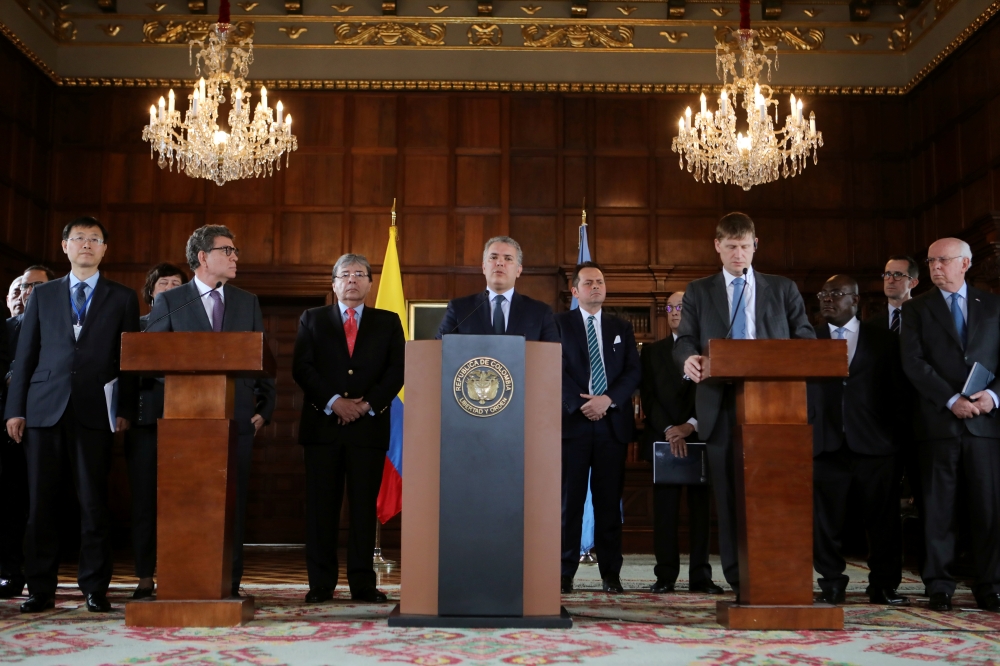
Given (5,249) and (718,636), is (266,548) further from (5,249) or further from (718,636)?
(718,636)

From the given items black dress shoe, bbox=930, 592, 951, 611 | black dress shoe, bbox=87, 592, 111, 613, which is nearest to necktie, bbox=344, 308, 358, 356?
black dress shoe, bbox=87, 592, 111, 613

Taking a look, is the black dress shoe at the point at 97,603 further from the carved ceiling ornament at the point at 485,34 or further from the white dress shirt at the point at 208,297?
the carved ceiling ornament at the point at 485,34

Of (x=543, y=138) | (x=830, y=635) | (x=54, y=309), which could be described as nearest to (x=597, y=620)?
(x=830, y=635)

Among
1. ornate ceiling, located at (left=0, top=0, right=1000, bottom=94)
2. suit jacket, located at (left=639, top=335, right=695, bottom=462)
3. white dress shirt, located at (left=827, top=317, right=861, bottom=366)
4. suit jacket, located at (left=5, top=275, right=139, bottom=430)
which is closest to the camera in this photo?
suit jacket, located at (left=5, top=275, right=139, bottom=430)

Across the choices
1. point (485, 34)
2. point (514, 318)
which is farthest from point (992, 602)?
point (485, 34)

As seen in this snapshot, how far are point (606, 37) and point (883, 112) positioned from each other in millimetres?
2672

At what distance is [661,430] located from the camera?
493 cm

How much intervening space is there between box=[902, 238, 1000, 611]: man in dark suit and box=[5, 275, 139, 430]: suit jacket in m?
3.10

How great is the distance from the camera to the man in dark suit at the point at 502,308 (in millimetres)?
3914

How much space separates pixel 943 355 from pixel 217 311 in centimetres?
289

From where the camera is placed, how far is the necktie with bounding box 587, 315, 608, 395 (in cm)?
476

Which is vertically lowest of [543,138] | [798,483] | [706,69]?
[798,483]

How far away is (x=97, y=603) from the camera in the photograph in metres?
3.61

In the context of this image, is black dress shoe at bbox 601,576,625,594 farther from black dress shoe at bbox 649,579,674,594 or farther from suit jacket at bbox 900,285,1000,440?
suit jacket at bbox 900,285,1000,440
